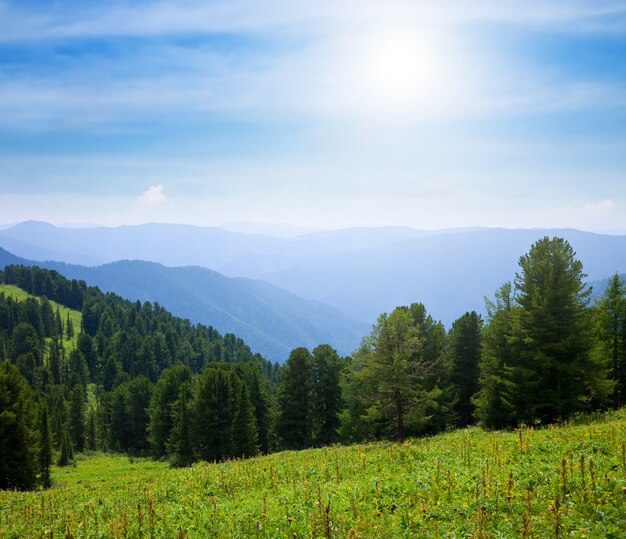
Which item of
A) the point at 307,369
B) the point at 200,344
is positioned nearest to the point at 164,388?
the point at 307,369

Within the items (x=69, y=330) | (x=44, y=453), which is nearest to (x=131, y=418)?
(x=44, y=453)

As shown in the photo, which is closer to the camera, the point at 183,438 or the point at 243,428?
the point at 243,428

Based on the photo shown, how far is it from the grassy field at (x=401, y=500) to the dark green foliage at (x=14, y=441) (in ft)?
74.9

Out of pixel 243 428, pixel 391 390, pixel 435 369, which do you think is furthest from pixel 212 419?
pixel 391 390

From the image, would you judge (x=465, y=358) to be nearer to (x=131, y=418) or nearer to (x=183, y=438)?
(x=183, y=438)

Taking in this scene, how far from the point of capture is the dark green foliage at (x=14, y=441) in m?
35.8

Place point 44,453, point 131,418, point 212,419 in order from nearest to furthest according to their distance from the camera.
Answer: point 44,453, point 212,419, point 131,418

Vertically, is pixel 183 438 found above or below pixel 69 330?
above

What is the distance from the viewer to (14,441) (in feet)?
120

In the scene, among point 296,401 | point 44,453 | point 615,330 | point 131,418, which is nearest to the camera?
point 615,330

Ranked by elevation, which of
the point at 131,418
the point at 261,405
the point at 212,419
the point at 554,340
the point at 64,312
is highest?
the point at 554,340

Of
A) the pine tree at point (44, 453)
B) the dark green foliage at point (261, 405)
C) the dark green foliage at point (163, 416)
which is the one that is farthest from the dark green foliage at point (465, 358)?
the pine tree at point (44, 453)

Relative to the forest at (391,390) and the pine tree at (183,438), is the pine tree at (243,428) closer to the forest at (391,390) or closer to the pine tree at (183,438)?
the forest at (391,390)

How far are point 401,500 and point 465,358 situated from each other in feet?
114
